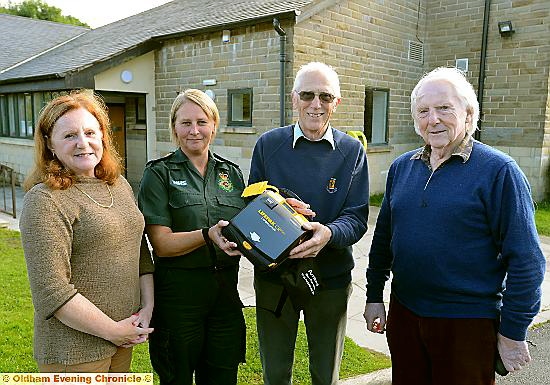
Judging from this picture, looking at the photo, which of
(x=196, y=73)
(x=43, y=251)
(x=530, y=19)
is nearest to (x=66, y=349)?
(x=43, y=251)

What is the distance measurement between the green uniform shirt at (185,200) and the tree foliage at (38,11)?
51917 mm

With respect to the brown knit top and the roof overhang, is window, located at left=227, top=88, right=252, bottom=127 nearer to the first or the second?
the roof overhang

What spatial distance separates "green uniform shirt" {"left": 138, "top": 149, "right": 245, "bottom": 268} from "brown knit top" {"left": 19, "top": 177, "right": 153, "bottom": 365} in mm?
145

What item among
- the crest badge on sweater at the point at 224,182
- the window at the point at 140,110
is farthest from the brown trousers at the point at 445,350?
the window at the point at 140,110

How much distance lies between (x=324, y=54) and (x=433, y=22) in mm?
4250

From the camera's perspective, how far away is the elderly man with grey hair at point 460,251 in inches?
72.3

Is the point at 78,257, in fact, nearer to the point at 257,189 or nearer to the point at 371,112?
the point at 257,189

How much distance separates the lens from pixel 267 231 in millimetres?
1998

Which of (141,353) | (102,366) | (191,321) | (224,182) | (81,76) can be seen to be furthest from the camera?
(81,76)

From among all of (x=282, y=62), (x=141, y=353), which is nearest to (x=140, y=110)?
(x=282, y=62)

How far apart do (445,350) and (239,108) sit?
8525mm

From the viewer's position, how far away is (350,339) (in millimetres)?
3924

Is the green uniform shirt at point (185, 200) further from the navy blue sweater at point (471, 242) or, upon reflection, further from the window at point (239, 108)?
the window at point (239, 108)

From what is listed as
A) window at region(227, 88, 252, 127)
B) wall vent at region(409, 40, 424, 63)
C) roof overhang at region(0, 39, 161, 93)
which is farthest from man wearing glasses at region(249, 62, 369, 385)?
wall vent at region(409, 40, 424, 63)
